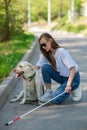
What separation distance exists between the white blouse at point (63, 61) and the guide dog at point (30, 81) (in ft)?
1.07

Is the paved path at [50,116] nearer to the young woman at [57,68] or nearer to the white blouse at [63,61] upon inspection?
the young woman at [57,68]

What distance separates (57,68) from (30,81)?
0.54 m

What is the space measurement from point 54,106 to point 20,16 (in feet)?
71.1

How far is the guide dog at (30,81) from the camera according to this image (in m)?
7.91

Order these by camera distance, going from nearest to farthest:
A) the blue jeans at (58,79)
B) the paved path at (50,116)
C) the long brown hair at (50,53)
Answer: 1. the paved path at (50,116)
2. the long brown hair at (50,53)
3. the blue jeans at (58,79)

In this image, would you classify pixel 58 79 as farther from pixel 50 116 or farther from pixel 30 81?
pixel 50 116

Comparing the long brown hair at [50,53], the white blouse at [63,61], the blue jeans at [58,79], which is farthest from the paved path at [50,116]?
the long brown hair at [50,53]

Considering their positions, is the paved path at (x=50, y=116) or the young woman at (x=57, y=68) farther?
the young woman at (x=57, y=68)

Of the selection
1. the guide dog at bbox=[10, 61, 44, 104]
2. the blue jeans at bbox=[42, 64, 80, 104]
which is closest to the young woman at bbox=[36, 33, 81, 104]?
the blue jeans at bbox=[42, 64, 80, 104]

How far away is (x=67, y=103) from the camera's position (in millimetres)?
8383

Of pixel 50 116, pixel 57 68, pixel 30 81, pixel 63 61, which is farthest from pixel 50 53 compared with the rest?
pixel 50 116

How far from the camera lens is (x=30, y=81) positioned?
26.5ft

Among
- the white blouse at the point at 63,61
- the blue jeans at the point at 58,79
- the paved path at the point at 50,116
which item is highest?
the white blouse at the point at 63,61

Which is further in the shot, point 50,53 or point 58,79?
point 58,79
